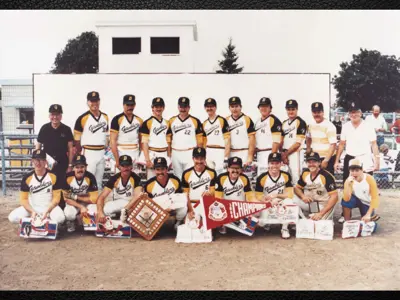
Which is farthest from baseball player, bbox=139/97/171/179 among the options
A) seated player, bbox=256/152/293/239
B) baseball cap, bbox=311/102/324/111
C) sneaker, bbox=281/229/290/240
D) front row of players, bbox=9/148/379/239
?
baseball cap, bbox=311/102/324/111

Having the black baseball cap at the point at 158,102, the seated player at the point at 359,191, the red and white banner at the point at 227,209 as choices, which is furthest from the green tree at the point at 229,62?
the seated player at the point at 359,191

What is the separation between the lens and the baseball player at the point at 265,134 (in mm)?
4266

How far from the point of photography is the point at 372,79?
12.6 ft

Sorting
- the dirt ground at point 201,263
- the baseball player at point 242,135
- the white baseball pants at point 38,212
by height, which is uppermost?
the baseball player at point 242,135

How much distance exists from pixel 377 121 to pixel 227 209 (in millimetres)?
1782

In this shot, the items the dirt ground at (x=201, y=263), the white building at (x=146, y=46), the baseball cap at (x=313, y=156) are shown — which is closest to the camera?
the dirt ground at (x=201, y=263)

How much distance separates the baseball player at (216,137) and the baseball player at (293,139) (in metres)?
0.60

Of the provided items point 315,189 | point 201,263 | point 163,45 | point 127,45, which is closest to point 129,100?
point 127,45

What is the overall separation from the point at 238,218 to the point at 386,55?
Result: 80.1 inches

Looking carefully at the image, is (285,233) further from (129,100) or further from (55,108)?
(55,108)

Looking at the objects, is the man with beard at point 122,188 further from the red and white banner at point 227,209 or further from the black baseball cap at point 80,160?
the red and white banner at point 227,209

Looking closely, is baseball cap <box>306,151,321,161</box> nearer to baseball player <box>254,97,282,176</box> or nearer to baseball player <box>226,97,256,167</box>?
baseball player <box>254,97,282,176</box>

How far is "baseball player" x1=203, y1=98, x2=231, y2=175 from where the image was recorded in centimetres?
423

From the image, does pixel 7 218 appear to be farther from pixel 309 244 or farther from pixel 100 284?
pixel 309 244
